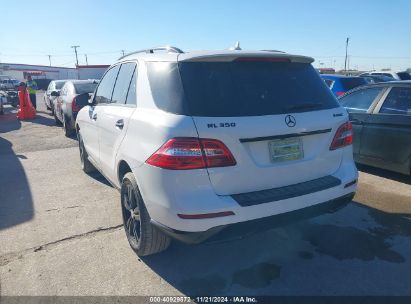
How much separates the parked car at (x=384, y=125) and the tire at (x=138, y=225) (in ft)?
12.9

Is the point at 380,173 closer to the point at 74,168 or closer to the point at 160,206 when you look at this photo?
the point at 160,206

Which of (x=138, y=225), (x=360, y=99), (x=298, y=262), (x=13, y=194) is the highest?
(x=360, y=99)

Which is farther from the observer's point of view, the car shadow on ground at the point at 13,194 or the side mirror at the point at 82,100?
the side mirror at the point at 82,100

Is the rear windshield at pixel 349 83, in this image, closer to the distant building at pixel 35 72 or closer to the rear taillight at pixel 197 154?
the rear taillight at pixel 197 154

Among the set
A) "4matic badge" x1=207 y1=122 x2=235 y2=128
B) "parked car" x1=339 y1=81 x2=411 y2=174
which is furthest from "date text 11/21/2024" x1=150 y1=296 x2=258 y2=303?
"parked car" x1=339 y1=81 x2=411 y2=174

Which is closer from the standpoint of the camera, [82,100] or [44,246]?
[44,246]

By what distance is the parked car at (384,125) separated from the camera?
17.3ft

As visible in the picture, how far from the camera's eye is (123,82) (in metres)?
4.00

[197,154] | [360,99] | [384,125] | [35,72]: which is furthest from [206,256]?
[35,72]

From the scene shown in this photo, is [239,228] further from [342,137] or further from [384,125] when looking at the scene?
[384,125]

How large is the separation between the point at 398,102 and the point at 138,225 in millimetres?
4412

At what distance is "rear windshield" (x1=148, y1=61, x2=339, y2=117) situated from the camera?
8.96 ft

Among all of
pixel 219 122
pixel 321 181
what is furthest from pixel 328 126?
pixel 219 122

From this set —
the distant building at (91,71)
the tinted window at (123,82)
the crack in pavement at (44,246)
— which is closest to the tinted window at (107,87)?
the tinted window at (123,82)
